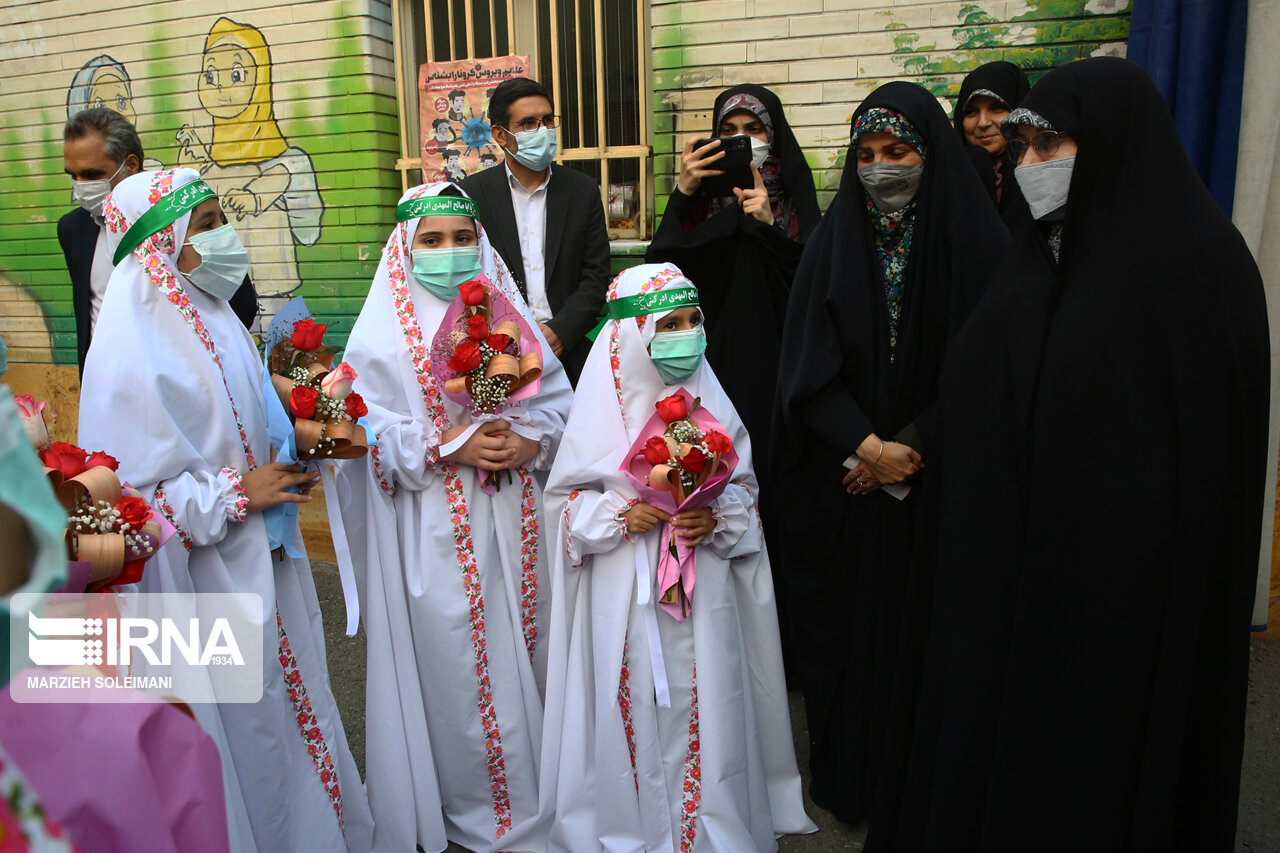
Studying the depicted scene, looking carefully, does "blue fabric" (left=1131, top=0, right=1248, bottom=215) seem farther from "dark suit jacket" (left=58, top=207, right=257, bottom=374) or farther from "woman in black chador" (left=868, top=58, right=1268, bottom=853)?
"dark suit jacket" (left=58, top=207, right=257, bottom=374)

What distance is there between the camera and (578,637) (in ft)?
9.41

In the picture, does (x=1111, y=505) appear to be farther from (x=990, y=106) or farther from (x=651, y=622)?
(x=990, y=106)

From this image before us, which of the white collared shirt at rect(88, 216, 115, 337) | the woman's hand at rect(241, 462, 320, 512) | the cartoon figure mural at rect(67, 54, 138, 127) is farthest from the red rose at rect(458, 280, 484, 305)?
the cartoon figure mural at rect(67, 54, 138, 127)

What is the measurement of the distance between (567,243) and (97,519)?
3.18 meters

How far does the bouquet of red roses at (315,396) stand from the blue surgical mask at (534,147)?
2.28 m

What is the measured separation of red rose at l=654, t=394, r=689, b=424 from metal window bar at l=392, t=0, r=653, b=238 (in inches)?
146

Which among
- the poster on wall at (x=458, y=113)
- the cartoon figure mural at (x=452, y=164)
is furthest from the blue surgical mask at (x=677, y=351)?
the cartoon figure mural at (x=452, y=164)

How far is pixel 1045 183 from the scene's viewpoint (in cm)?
218

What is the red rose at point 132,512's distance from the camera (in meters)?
1.79

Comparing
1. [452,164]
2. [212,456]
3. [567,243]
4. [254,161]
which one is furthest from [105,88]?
[212,456]

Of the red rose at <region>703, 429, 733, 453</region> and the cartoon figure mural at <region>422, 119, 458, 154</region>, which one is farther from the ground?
the cartoon figure mural at <region>422, 119, 458, 154</region>

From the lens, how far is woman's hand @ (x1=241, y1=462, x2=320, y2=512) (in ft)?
8.14

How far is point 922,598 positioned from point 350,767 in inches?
72.7

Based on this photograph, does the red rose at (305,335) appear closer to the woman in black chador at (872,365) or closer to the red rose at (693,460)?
the red rose at (693,460)
